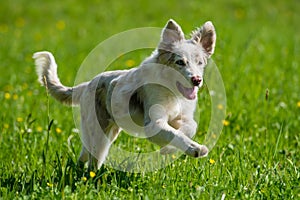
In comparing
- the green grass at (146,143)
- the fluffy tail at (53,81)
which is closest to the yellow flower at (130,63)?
the green grass at (146,143)

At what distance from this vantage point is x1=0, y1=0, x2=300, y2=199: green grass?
4.05 metres

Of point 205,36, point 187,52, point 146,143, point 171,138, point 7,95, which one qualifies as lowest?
point 146,143

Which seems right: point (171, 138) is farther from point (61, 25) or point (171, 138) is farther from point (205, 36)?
point (61, 25)

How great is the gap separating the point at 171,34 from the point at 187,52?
200 millimetres

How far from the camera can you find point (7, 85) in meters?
8.30

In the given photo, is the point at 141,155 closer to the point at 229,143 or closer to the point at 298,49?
the point at 229,143

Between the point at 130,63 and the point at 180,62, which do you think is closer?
the point at 180,62

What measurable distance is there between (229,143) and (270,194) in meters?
1.35

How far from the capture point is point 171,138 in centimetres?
406

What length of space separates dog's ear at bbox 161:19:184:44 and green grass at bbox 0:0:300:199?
3.22 ft

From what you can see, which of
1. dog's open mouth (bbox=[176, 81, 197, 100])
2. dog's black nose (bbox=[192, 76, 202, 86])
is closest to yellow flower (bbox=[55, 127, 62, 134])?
dog's open mouth (bbox=[176, 81, 197, 100])

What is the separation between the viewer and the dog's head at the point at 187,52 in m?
4.29

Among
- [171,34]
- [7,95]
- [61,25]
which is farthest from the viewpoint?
[61,25]

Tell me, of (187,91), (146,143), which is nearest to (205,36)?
(187,91)
